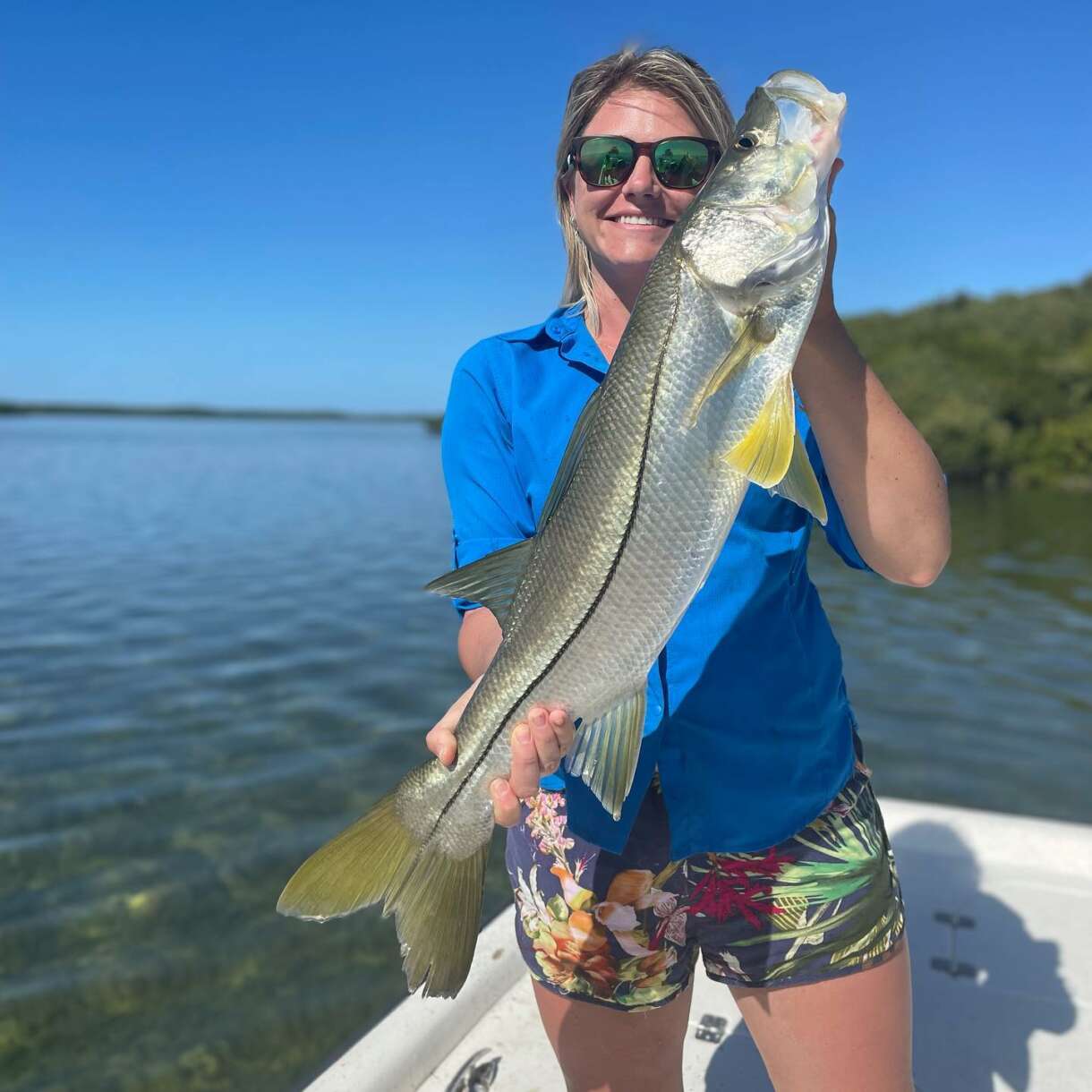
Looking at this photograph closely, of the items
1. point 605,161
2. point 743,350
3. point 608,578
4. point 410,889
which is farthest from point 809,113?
point 410,889

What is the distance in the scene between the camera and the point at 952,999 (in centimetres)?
397

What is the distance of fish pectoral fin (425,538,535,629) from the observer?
93.8 inches

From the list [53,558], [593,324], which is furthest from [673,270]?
[53,558]

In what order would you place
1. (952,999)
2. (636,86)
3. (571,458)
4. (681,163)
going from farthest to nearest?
(952,999) → (636,86) → (681,163) → (571,458)

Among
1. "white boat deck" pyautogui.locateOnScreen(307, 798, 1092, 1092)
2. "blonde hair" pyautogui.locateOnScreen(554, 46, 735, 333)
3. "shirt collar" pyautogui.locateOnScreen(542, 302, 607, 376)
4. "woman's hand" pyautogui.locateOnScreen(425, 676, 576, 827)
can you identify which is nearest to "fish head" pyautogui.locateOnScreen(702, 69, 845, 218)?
"blonde hair" pyautogui.locateOnScreen(554, 46, 735, 333)

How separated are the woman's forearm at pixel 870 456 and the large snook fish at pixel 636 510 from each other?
100 mm

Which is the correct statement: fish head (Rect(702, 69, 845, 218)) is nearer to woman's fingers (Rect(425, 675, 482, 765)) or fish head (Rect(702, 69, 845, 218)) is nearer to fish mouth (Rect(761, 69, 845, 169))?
fish mouth (Rect(761, 69, 845, 169))

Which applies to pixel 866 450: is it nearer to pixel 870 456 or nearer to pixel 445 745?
pixel 870 456

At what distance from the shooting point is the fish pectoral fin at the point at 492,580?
2383 mm

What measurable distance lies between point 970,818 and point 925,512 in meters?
3.63

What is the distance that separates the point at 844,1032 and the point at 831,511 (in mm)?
1270

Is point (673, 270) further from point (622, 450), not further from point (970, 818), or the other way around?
point (970, 818)

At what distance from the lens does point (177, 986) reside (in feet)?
18.6

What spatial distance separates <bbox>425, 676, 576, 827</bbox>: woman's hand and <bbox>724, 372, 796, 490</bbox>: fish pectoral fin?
74cm
